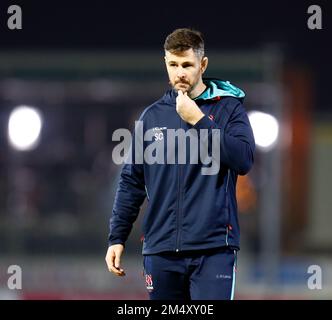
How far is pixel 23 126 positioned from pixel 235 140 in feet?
29.9

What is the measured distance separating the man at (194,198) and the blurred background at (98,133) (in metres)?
7.54

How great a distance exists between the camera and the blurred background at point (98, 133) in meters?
14.1

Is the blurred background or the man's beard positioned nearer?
the man's beard

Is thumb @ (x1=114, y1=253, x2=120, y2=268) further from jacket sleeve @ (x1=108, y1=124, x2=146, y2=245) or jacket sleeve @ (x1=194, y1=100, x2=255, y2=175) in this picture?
jacket sleeve @ (x1=194, y1=100, x2=255, y2=175)

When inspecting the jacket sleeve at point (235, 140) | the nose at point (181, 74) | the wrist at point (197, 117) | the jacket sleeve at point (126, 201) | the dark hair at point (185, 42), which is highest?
the dark hair at point (185, 42)

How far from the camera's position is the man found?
538 centimetres

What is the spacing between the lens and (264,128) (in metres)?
13.8

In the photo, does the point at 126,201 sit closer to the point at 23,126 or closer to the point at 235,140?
the point at 235,140

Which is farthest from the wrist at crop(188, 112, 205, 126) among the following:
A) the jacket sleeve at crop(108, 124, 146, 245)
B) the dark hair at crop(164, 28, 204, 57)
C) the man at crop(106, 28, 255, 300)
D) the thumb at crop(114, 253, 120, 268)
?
the thumb at crop(114, 253, 120, 268)

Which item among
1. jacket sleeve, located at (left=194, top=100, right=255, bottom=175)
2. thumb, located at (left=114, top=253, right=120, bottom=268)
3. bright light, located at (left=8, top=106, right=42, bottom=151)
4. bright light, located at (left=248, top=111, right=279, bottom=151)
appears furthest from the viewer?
bright light, located at (left=8, top=106, right=42, bottom=151)

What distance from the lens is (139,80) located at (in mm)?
14398

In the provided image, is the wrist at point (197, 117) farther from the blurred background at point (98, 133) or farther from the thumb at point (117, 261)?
the blurred background at point (98, 133)

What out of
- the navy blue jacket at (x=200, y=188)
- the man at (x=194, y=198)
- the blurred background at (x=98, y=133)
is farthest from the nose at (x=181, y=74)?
the blurred background at (x=98, y=133)
